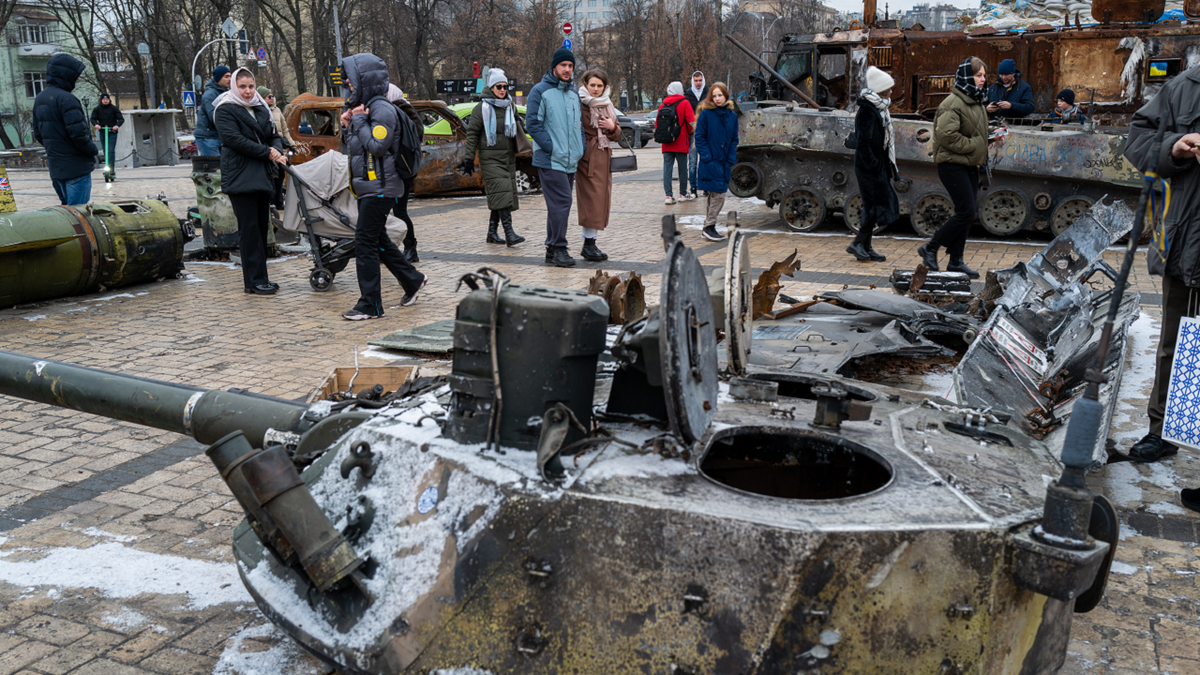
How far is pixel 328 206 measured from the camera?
27.7 ft

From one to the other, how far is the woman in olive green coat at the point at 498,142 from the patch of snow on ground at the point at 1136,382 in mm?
6212

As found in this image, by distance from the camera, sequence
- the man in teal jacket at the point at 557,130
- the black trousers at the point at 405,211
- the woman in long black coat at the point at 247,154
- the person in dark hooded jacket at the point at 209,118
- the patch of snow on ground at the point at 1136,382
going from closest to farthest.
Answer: the patch of snow on ground at the point at 1136,382 → the woman in long black coat at the point at 247,154 → the black trousers at the point at 405,211 → the man in teal jacket at the point at 557,130 → the person in dark hooded jacket at the point at 209,118

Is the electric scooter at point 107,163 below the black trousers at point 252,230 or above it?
above

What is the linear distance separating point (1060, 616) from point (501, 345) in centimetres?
160

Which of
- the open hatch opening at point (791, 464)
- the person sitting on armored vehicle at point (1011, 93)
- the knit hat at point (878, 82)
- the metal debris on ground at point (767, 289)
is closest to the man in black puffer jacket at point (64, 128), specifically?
the metal debris on ground at point (767, 289)

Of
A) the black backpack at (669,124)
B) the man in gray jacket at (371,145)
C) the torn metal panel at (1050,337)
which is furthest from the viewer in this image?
the black backpack at (669,124)

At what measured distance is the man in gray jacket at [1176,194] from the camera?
4129mm

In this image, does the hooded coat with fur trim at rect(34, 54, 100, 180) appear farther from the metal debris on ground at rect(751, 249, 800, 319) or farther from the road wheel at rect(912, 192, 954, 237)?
the road wheel at rect(912, 192, 954, 237)

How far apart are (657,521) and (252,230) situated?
22.3 feet

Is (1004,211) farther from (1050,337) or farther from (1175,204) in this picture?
(1175,204)

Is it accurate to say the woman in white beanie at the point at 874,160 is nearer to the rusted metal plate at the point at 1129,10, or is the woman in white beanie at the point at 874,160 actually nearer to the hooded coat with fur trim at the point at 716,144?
the hooded coat with fur trim at the point at 716,144

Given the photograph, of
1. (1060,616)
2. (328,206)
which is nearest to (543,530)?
(1060,616)

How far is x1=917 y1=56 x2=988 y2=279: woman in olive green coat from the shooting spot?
8023 mm

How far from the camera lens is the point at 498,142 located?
10484 mm
